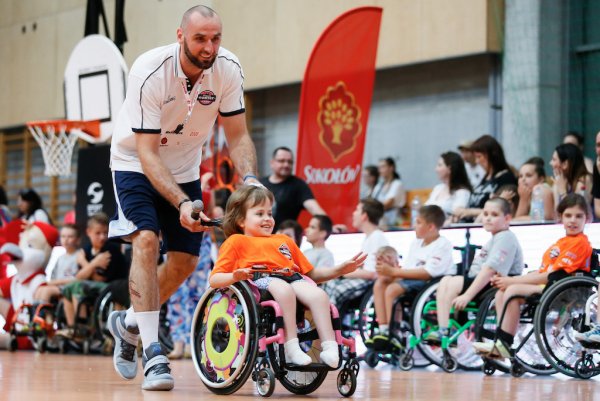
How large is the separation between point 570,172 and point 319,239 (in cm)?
173

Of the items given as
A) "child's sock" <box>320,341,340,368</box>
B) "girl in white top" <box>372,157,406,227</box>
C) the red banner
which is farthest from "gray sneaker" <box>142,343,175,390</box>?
"girl in white top" <box>372,157,406,227</box>

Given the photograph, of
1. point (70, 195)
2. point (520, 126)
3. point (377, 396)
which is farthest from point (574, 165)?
point (70, 195)

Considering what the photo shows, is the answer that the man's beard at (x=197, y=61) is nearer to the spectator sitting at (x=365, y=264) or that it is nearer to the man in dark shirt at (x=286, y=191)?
the spectator sitting at (x=365, y=264)

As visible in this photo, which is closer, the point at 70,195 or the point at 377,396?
the point at 377,396

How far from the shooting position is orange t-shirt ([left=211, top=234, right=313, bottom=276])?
4.27m

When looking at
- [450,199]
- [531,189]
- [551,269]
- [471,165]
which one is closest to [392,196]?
[471,165]

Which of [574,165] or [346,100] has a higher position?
[346,100]

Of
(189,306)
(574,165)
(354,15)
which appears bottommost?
(189,306)

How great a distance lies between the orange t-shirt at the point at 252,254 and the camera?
168 inches

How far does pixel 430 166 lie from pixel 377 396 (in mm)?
7318

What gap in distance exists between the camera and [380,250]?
6.75 meters

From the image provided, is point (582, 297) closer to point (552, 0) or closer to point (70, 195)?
point (552, 0)

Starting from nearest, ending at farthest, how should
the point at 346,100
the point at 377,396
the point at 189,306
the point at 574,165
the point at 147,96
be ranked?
the point at 377,396 → the point at 147,96 → the point at 574,165 → the point at 189,306 → the point at 346,100

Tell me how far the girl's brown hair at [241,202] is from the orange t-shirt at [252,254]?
3.2 inches
